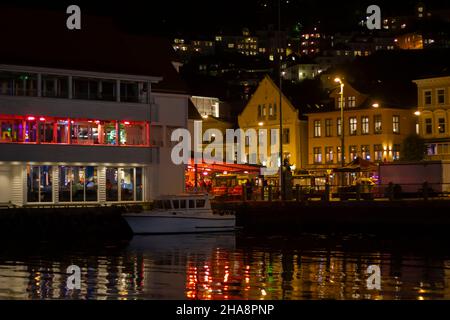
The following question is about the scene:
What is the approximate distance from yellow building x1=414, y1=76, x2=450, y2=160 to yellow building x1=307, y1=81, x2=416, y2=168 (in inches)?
135

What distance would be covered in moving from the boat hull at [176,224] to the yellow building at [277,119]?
151 ft

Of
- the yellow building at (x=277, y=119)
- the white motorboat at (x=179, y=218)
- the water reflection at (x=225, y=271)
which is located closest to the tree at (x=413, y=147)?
the yellow building at (x=277, y=119)

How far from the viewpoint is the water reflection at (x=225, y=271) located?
30.9m

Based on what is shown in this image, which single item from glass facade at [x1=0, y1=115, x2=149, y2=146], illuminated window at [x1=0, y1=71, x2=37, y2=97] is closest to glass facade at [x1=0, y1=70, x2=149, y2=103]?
illuminated window at [x1=0, y1=71, x2=37, y2=97]

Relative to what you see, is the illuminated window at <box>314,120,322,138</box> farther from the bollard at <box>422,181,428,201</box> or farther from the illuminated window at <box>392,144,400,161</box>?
the bollard at <box>422,181,428,201</box>

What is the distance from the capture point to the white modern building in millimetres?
61125

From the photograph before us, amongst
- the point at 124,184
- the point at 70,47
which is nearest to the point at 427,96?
the point at 124,184

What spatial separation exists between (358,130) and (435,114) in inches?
380

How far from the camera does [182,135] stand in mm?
70812

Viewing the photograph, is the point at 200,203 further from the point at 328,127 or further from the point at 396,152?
the point at 328,127

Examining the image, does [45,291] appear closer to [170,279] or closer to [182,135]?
[170,279]

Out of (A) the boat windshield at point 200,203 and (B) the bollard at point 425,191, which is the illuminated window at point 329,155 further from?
(A) the boat windshield at point 200,203

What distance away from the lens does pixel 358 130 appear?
103188mm

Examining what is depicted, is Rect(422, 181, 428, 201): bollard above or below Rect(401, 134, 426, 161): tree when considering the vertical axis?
below
